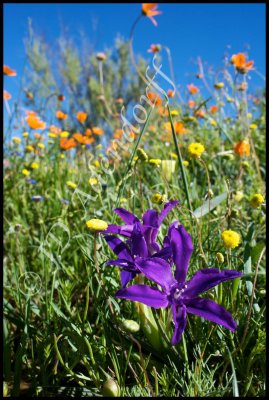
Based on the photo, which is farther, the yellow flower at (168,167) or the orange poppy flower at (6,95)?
the orange poppy flower at (6,95)

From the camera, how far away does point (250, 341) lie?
76 cm

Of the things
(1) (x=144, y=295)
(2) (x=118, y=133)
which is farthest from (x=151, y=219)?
(2) (x=118, y=133)

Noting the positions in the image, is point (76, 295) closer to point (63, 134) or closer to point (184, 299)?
point (184, 299)

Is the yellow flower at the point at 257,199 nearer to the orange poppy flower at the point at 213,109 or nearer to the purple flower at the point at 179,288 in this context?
the purple flower at the point at 179,288

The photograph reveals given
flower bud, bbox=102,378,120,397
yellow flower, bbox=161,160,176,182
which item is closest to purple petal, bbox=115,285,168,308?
flower bud, bbox=102,378,120,397

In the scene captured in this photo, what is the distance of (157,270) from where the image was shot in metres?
0.58

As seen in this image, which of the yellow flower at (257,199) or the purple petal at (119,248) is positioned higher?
the yellow flower at (257,199)

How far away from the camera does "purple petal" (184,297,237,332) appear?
1.75ft

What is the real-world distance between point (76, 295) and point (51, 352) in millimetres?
242

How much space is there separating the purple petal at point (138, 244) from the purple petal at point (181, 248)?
5 cm

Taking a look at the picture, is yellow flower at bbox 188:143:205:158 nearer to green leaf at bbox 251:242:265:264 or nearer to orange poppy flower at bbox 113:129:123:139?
green leaf at bbox 251:242:265:264

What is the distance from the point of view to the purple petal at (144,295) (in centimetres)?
53

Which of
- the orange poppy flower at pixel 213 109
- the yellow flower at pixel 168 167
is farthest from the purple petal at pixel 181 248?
the orange poppy flower at pixel 213 109

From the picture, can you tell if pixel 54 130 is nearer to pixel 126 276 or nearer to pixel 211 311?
pixel 126 276
